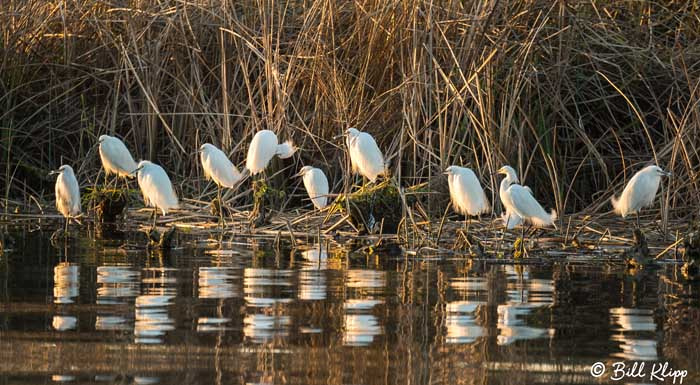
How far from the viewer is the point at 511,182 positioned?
30.8 feet

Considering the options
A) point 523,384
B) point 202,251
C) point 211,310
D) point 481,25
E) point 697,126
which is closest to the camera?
point 523,384

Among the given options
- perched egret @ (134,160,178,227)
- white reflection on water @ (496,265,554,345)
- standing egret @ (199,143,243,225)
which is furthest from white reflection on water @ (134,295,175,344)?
standing egret @ (199,143,243,225)

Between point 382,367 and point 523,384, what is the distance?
0.54m

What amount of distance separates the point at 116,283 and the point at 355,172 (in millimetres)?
3661

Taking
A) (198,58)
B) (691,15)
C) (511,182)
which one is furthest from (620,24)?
(198,58)

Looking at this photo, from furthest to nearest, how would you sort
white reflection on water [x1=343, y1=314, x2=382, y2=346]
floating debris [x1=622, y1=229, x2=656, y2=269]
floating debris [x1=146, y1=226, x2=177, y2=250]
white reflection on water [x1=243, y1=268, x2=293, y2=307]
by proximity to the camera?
floating debris [x1=146, y1=226, x2=177, y2=250] → floating debris [x1=622, y1=229, x2=656, y2=269] → white reflection on water [x1=243, y1=268, x2=293, y2=307] → white reflection on water [x1=343, y1=314, x2=382, y2=346]

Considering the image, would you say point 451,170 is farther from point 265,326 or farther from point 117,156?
point 265,326

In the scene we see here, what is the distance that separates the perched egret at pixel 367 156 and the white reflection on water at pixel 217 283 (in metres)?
2.31

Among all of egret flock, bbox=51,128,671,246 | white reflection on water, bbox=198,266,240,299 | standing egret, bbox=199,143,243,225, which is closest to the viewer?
white reflection on water, bbox=198,266,240,299

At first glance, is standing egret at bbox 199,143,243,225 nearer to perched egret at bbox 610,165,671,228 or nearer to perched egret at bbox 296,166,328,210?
perched egret at bbox 296,166,328,210

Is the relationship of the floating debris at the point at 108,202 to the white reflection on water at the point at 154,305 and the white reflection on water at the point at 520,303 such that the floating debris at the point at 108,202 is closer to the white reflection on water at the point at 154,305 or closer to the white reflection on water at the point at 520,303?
the white reflection on water at the point at 154,305

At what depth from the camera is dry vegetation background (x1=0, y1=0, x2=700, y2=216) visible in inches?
410

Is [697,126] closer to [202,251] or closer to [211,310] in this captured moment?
[202,251]

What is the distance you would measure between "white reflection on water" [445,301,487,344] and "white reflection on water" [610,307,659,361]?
57cm
